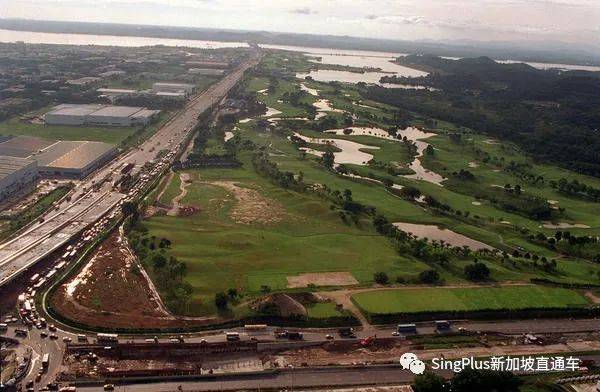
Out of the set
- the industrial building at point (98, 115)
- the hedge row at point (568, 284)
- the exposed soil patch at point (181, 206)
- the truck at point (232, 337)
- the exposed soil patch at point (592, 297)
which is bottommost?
the truck at point (232, 337)

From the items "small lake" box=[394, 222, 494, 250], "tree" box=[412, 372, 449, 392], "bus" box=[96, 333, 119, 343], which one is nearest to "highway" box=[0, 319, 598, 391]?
"bus" box=[96, 333, 119, 343]

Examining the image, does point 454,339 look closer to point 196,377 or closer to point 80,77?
point 196,377

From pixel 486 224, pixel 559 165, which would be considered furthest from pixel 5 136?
pixel 559 165

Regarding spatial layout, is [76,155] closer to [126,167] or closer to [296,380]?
[126,167]

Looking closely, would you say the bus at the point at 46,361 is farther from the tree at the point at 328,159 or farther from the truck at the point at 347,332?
the tree at the point at 328,159

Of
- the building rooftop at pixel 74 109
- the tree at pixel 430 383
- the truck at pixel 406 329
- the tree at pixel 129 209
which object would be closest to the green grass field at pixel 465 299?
the truck at pixel 406 329

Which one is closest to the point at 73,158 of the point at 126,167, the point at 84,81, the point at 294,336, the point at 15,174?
the point at 126,167
